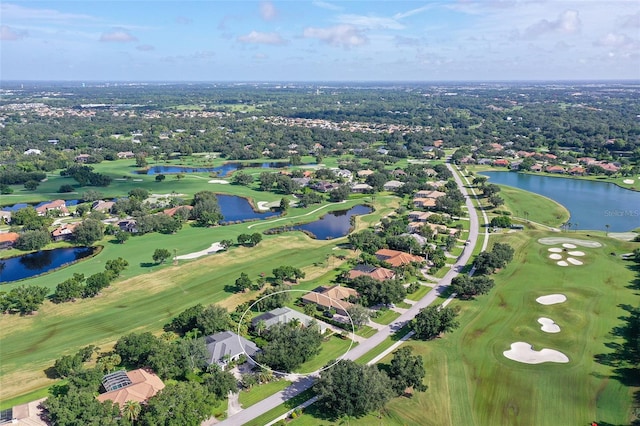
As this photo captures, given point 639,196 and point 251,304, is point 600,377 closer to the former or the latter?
point 251,304

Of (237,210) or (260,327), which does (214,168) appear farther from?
(260,327)

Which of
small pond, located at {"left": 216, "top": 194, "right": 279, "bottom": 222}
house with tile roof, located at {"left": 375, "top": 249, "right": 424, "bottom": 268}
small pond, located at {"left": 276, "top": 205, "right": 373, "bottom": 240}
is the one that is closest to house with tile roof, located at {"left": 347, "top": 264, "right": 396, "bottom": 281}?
house with tile roof, located at {"left": 375, "top": 249, "right": 424, "bottom": 268}

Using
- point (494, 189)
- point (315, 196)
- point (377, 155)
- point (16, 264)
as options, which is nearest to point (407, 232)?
point (315, 196)

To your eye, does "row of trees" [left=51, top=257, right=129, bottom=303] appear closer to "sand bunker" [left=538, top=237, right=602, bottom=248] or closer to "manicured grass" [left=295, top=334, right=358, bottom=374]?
"manicured grass" [left=295, top=334, right=358, bottom=374]

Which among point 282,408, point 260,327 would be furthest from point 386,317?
point 282,408

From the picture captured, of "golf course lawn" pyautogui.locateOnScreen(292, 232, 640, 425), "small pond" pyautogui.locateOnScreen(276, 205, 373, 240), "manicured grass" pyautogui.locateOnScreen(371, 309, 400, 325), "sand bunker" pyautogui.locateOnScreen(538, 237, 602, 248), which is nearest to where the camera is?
"golf course lawn" pyautogui.locateOnScreen(292, 232, 640, 425)

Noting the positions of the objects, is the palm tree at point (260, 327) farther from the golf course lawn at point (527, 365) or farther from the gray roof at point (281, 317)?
the golf course lawn at point (527, 365)

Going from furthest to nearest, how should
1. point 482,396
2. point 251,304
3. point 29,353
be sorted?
1. point 251,304
2. point 29,353
3. point 482,396

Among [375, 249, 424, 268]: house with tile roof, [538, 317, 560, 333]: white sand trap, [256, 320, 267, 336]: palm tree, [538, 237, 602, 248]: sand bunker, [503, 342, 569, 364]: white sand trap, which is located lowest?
[503, 342, 569, 364]: white sand trap
